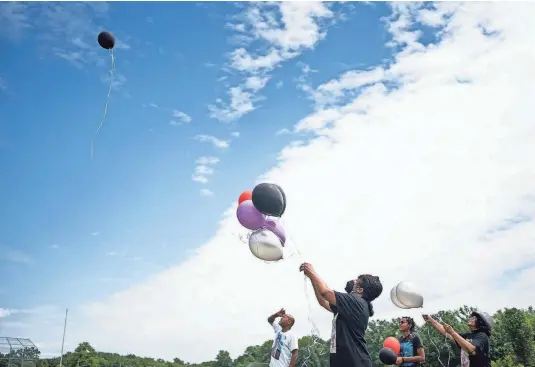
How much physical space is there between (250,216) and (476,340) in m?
2.98

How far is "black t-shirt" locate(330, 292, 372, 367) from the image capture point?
3984mm

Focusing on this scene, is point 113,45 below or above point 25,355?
above

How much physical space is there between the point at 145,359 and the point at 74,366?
26343 mm

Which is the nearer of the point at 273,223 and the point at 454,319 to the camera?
the point at 273,223

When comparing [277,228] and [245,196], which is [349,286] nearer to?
[277,228]

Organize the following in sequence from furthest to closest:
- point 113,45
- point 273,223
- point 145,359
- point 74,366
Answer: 1. point 145,359
2. point 74,366
3. point 113,45
4. point 273,223

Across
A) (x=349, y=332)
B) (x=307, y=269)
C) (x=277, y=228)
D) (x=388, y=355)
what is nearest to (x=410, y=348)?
(x=388, y=355)

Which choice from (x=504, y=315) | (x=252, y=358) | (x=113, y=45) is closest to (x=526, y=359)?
(x=504, y=315)

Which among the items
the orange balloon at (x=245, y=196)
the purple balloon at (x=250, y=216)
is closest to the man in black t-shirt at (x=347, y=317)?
the purple balloon at (x=250, y=216)

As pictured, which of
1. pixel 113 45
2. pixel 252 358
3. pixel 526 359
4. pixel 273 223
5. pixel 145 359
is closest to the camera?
pixel 273 223

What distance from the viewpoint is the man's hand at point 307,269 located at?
3.88 m

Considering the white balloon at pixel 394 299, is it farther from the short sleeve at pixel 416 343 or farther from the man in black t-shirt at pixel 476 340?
the man in black t-shirt at pixel 476 340

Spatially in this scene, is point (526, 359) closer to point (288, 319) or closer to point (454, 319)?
point (454, 319)

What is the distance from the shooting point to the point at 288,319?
6.99m
